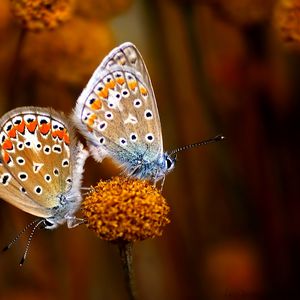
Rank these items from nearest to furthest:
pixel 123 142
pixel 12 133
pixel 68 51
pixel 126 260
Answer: pixel 126 260 < pixel 12 133 < pixel 123 142 < pixel 68 51

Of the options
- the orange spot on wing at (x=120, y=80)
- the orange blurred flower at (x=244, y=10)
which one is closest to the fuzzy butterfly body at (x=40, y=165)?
the orange spot on wing at (x=120, y=80)

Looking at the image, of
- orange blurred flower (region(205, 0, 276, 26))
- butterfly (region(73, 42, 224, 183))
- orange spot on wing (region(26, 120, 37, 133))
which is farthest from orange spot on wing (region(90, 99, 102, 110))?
orange blurred flower (region(205, 0, 276, 26))

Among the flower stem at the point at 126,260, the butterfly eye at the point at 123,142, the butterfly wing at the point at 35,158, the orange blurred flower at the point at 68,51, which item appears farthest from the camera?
the orange blurred flower at the point at 68,51

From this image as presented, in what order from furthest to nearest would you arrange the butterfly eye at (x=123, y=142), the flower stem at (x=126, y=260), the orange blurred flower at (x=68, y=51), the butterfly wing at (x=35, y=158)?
the orange blurred flower at (x=68, y=51)
the butterfly eye at (x=123, y=142)
the butterfly wing at (x=35, y=158)
the flower stem at (x=126, y=260)

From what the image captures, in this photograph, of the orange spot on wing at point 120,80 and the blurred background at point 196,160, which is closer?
the orange spot on wing at point 120,80

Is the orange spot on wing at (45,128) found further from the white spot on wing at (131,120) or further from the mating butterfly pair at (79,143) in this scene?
the white spot on wing at (131,120)

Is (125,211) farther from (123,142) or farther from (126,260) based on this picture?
(123,142)

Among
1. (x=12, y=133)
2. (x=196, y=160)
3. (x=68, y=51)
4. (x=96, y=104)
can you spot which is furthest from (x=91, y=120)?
(x=196, y=160)
